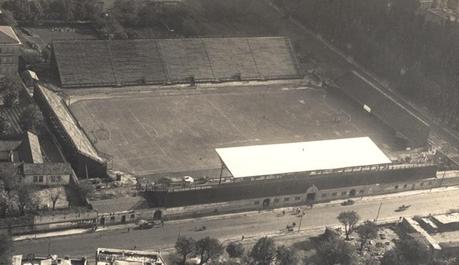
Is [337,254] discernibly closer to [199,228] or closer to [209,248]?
[209,248]

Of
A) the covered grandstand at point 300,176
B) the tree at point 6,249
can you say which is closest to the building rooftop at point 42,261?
the tree at point 6,249

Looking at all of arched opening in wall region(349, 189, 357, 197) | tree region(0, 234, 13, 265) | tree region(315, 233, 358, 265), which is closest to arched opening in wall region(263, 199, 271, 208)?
arched opening in wall region(349, 189, 357, 197)

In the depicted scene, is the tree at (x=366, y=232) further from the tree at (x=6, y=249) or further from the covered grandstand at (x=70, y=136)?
the tree at (x=6, y=249)

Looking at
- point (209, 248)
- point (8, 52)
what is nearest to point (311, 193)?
point (209, 248)

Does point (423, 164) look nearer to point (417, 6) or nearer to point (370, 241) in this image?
point (370, 241)

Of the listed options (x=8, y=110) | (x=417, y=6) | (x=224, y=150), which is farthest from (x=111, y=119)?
(x=417, y=6)

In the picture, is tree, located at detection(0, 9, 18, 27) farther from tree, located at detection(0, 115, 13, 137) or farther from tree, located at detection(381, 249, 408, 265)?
tree, located at detection(381, 249, 408, 265)

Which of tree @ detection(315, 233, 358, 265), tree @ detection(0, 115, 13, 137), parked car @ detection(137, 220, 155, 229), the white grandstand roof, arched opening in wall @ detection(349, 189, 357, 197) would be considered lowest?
parked car @ detection(137, 220, 155, 229)
